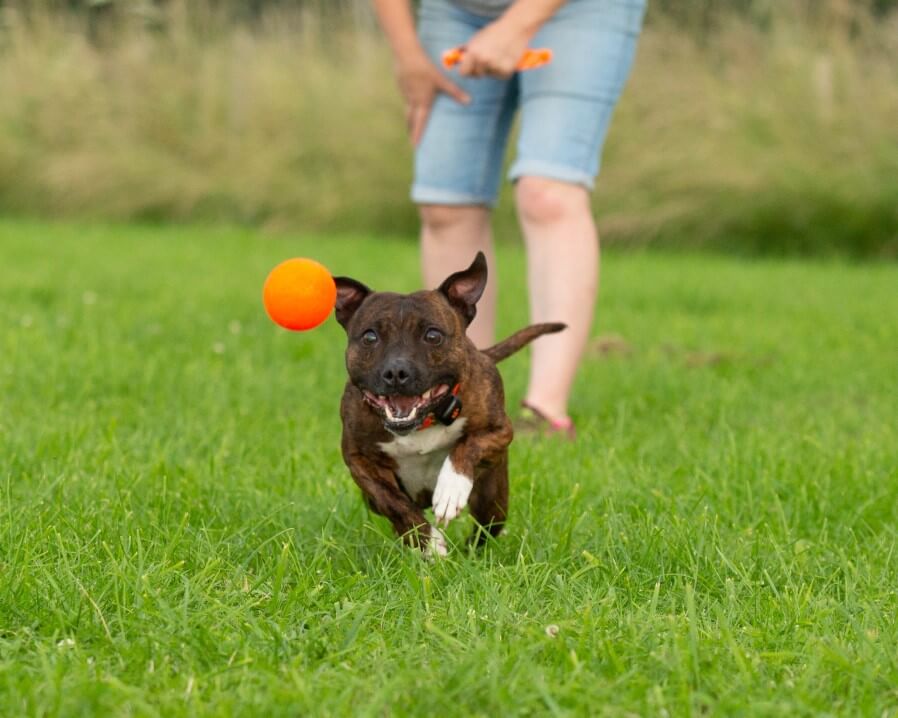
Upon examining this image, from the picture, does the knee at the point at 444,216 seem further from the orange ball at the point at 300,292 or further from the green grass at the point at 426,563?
the orange ball at the point at 300,292

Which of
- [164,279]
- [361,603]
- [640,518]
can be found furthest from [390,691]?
[164,279]

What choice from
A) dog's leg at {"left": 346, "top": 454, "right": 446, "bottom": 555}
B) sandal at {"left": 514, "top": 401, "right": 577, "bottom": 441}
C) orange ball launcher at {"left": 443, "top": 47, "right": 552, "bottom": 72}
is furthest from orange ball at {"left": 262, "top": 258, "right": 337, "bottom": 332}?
sandal at {"left": 514, "top": 401, "right": 577, "bottom": 441}

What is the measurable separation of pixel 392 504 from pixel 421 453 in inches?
4.8

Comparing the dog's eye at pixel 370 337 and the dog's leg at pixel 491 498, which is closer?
the dog's eye at pixel 370 337

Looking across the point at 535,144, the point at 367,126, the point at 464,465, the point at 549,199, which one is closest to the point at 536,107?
the point at 535,144

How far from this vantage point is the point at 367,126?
13.8 metres

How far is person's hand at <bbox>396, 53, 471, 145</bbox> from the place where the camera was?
14.4 ft

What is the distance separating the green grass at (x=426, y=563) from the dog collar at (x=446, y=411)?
281 millimetres

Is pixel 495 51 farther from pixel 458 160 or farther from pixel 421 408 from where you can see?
pixel 421 408

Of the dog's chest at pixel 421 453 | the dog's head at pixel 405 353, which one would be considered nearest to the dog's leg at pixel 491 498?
the dog's chest at pixel 421 453

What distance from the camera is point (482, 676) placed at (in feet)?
7.34

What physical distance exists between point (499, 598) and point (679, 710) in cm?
53

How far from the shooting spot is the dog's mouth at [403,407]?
275cm

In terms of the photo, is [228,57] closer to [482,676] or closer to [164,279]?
[164,279]
